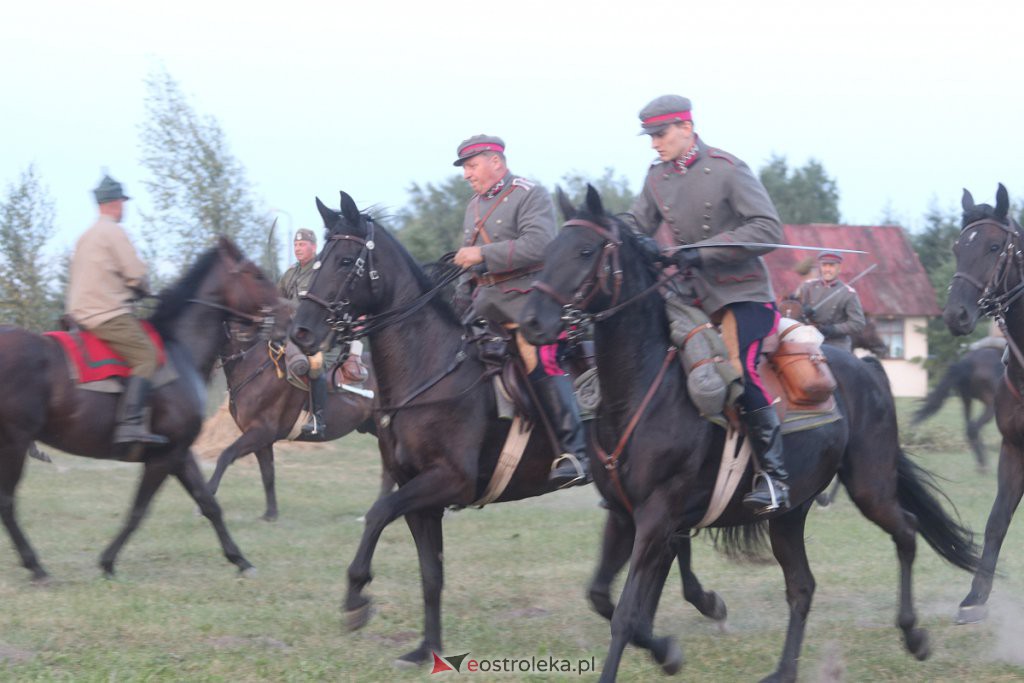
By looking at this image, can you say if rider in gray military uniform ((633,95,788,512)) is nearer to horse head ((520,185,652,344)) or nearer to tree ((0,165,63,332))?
horse head ((520,185,652,344))

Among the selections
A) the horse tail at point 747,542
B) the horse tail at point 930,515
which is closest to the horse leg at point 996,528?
the horse tail at point 930,515

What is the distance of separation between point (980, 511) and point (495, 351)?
336 inches

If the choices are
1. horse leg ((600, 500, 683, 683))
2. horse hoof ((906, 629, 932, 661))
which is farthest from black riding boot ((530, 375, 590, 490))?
horse hoof ((906, 629, 932, 661))

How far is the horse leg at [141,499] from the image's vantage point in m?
9.29

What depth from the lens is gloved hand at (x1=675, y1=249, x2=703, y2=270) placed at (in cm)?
626

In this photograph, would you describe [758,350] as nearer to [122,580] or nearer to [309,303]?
[309,303]

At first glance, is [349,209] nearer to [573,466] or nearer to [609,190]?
[573,466]

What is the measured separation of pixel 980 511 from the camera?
13617mm

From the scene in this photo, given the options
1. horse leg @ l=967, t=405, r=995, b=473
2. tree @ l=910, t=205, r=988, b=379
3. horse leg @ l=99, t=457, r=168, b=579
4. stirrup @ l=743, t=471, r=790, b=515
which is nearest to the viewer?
stirrup @ l=743, t=471, r=790, b=515

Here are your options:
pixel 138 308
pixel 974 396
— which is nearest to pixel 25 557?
pixel 138 308

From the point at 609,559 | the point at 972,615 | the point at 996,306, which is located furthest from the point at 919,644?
the point at 996,306

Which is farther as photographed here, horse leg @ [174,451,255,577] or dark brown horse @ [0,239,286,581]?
horse leg @ [174,451,255,577]

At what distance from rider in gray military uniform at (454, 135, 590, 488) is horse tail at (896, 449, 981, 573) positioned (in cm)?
208

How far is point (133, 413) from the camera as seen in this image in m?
8.98
